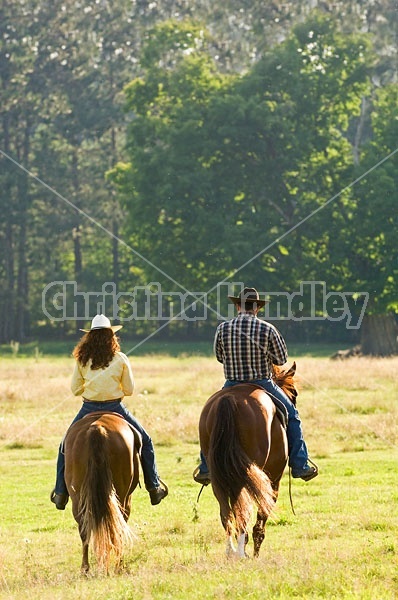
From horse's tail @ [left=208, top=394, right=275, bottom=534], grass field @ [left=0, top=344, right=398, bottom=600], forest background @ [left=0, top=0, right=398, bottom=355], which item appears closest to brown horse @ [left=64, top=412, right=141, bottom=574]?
grass field @ [left=0, top=344, right=398, bottom=600]

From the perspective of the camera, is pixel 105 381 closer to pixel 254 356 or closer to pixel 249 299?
pixel 254 356

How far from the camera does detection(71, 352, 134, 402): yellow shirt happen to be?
10.1 m

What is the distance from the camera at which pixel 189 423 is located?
20453 mm

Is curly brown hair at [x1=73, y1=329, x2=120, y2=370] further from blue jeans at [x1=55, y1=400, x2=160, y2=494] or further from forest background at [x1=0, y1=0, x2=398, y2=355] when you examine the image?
forest background at [x1=0, y1=0, x2=398, y2=355]

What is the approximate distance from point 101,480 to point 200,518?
3.32 m

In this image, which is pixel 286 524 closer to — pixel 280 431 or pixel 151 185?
pixel 280 431

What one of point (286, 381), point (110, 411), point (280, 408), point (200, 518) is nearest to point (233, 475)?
point (280, 408)

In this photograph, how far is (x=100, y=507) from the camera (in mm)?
9156

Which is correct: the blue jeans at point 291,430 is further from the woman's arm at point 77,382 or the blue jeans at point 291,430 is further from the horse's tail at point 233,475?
the woman's arm at point 77,382

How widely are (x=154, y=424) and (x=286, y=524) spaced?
883 cm

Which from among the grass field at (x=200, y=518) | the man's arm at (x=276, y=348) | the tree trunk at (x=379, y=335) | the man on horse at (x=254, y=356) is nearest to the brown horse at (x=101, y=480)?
the grass field at (x=200, y=518)

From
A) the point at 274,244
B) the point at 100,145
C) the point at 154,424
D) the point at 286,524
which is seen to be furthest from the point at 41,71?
the point at 286,524

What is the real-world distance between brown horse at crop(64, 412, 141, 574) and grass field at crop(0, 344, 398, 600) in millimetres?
305

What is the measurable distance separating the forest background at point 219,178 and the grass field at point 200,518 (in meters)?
20.2
